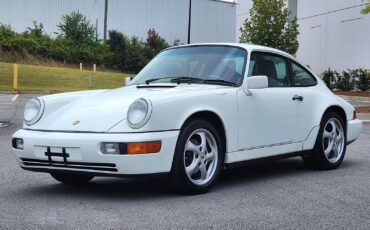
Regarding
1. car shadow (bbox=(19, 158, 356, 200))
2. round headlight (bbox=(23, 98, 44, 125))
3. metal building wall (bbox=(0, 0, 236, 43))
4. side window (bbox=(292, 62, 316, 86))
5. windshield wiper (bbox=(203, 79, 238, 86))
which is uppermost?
metal building wall (bbox=(0, 0, 236, 43))

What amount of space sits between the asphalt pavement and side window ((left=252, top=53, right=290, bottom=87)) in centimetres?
101

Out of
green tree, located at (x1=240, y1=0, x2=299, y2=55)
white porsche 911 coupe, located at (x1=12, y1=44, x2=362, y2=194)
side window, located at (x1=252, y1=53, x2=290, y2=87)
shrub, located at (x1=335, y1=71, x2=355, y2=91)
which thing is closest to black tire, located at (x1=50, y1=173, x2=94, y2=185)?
white porsche 911 coupe, located at (x1=12, y1=44, x2=362, y2=194)

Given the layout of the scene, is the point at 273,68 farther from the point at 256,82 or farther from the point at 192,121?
the point at 192,121

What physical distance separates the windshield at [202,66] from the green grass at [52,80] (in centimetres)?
2248

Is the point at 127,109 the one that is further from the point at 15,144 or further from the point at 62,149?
the point at 15,144

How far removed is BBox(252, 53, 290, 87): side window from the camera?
20.9ft

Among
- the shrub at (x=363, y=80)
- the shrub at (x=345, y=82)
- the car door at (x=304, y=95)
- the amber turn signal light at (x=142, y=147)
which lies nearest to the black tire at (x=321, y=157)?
the car door at (x=304, y=95)

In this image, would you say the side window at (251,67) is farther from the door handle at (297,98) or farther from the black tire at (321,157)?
the black tire at (321,157)

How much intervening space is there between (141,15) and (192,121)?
59.6 m

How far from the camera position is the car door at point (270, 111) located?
5.87 m

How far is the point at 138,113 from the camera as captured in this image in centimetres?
503

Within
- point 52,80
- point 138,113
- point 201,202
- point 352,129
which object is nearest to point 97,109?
point 138,113

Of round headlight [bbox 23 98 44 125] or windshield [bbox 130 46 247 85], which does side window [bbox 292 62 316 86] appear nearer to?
windshield [bbox 130 46 247 85]

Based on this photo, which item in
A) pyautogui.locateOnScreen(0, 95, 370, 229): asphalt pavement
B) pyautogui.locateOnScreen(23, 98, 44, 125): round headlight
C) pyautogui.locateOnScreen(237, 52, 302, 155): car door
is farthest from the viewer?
pyautogui.locateOnScreen(237, 52, 302, 155): car door
